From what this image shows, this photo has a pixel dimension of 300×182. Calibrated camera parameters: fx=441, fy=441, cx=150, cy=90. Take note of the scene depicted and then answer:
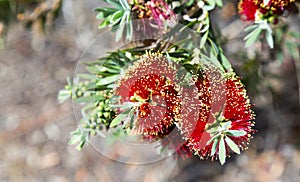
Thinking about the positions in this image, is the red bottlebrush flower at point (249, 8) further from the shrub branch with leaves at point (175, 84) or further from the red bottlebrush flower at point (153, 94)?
the red bottlebrush flower at point (153, 94)

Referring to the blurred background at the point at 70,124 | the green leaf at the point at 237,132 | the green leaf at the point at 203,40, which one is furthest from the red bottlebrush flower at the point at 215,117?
the blurred background at the point at 70,124

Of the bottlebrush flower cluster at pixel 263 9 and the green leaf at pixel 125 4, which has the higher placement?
the green leaf at pixel 125 4

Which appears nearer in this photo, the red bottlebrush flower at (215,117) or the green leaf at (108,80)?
the red bottlebrush flower at (215,117)

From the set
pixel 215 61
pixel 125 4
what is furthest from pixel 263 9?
pixel 125 4

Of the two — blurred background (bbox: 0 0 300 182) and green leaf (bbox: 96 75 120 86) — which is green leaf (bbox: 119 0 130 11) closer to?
green leaf (bbox: 96 75 120 86)

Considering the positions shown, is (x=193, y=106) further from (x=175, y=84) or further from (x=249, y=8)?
(x=249, y=8)

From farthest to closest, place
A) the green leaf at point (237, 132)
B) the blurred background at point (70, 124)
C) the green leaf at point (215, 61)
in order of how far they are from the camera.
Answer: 1. the blurred background at point (70, 124)
2. the green leaf at point (215, 61)
3. the green leaf at point (237, 132)
